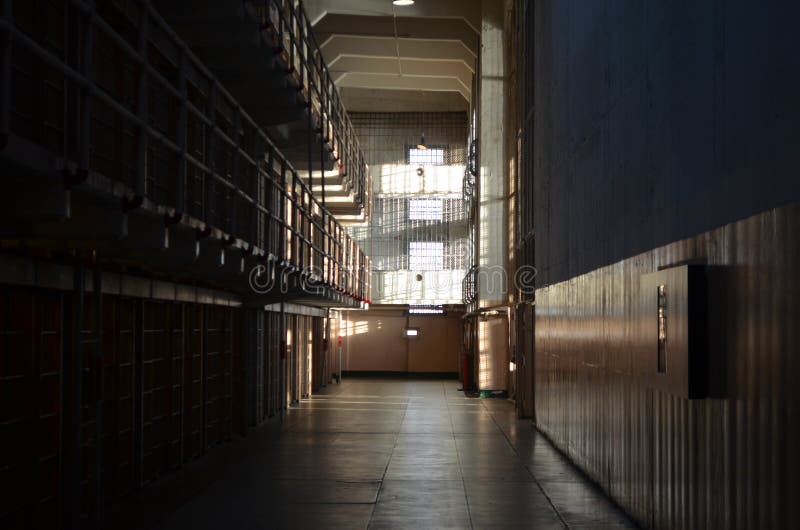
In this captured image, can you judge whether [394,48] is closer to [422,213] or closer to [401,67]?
[401,67]

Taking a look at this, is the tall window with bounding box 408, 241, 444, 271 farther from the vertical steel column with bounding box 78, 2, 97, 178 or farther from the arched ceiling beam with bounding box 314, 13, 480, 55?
the vertical steel column with bounding box 78, 2, 97, 178

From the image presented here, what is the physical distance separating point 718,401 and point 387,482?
626 centimetres

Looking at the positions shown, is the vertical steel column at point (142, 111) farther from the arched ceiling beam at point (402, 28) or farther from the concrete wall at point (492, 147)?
the arched ceiling beam at point (402, 28)

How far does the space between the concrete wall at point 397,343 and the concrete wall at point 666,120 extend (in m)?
24.3

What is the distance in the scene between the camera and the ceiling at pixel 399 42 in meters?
27.2

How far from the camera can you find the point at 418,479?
12.6 meters

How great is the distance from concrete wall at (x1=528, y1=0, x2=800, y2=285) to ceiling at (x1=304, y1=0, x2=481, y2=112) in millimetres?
12201

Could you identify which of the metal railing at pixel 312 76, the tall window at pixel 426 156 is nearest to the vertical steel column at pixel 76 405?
the metal railing at pixel 312 76

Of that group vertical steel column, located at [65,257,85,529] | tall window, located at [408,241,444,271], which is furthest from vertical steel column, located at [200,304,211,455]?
tall window, located at [408,241,444,271]

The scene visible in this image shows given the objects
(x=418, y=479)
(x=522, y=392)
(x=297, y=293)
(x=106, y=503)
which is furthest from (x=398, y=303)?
(x=106, y=503)

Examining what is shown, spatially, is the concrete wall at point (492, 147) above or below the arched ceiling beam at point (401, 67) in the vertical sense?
below

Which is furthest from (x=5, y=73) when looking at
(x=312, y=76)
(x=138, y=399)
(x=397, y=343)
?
(x=397, y=343)

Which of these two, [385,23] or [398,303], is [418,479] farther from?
[398,303]

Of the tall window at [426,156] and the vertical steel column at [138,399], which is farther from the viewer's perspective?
the tall window at [426,156]
